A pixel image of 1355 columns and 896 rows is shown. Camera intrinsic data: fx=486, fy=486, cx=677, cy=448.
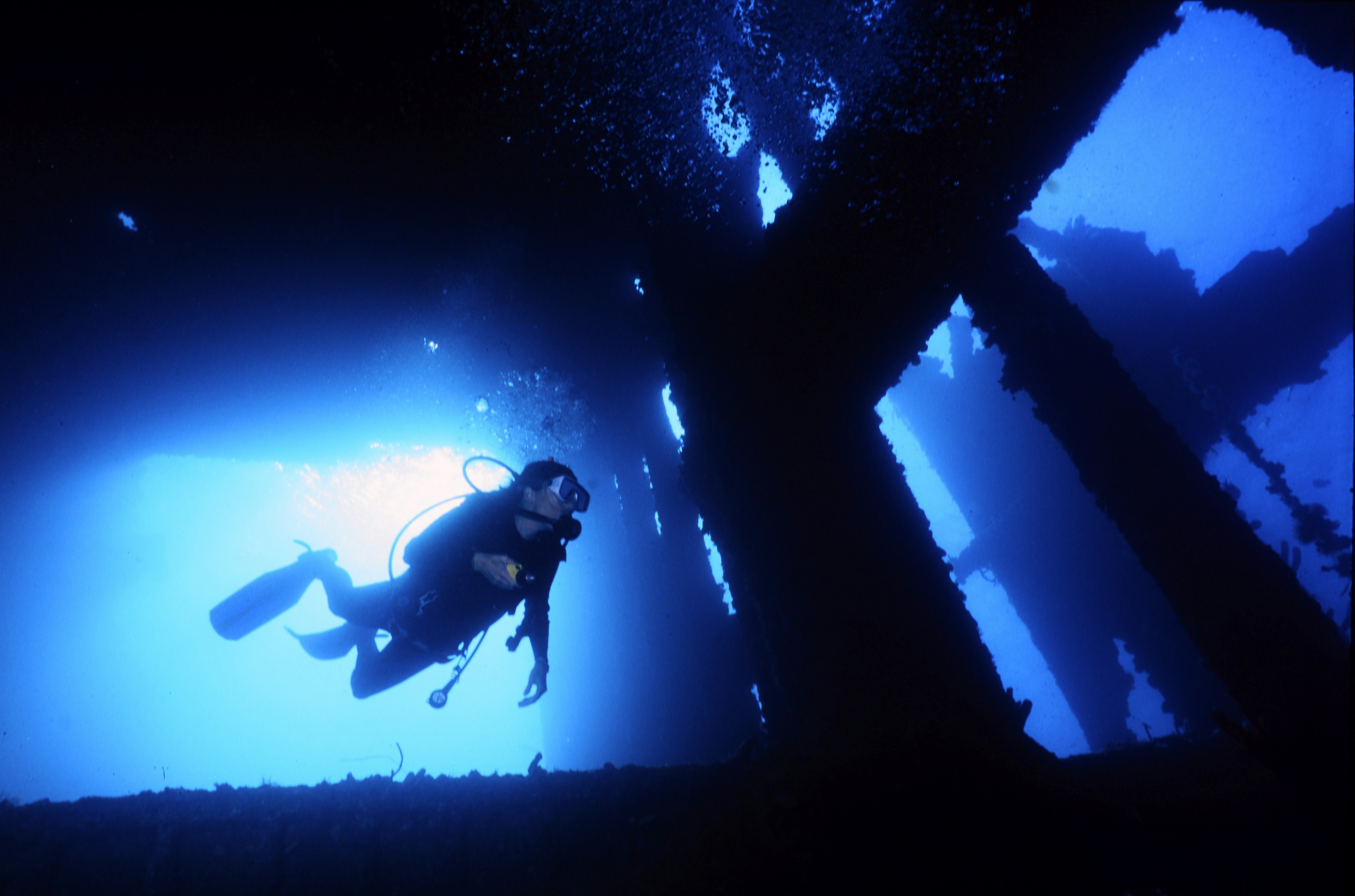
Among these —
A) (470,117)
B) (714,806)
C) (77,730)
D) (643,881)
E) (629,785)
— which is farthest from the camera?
(77,730)

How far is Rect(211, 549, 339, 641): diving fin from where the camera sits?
15.1 feet

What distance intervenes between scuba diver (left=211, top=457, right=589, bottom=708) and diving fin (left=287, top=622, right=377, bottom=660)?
130 mm

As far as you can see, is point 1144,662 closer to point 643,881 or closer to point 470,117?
point 643,881

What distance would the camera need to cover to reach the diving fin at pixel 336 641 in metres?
4.85

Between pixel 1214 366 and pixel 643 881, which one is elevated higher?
pixel 1214 366

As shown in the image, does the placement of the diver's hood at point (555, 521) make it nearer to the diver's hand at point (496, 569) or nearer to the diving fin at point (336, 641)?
the diver's hand at point (496, 569)

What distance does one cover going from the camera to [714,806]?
1.80 meters

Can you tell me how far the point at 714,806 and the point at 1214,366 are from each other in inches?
625

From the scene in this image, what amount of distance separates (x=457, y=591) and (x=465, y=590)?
0.21 feet

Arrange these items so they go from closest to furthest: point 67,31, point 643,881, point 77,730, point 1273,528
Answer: point 643,881, point 67,31, point 1273,528, point 77,730

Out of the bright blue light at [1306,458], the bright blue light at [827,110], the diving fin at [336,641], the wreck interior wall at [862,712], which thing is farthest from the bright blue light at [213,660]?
the bright blue light at [1306,458]

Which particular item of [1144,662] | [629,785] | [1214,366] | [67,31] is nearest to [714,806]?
[629,785]

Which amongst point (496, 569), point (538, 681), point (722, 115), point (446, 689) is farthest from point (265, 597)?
point (722, 115)

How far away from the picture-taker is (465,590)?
4.10 metres
